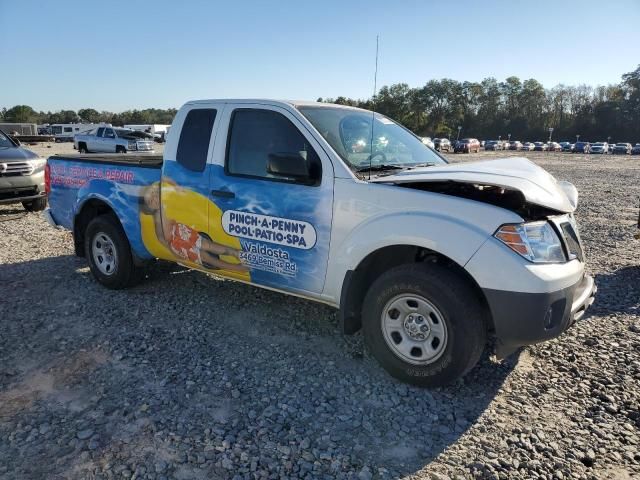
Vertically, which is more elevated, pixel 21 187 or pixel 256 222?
pixel 256 222

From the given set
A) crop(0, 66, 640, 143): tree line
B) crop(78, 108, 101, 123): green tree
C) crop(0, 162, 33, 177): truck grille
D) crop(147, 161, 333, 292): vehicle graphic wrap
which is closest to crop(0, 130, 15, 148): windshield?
crop(0, 162, 33, 177): truck grille

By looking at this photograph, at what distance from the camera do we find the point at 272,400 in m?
3.28

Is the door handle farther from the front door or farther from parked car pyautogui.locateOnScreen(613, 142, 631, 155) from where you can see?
parked car pyautogui.locateOnScreen(613, 142, 631, 155)

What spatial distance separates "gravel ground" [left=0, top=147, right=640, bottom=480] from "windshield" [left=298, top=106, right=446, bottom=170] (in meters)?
1.61

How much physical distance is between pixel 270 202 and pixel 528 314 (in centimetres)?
207

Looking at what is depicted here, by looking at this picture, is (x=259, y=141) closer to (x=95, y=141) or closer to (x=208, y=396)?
(x=208, y=396)

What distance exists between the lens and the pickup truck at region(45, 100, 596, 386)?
3.08 metres

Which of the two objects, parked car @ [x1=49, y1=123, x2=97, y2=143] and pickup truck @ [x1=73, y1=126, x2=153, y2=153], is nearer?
pickup truck @ [x1=73, y1=126, x2=153, y2=153]

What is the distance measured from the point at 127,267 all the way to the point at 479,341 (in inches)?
147

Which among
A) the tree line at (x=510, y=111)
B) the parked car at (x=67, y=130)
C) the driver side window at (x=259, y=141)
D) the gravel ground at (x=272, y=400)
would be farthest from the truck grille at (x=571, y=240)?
the tree line at (x=510, y=111)

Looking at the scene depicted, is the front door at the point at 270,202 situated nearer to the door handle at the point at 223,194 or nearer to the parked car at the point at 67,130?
the door handle at the point at 223,194

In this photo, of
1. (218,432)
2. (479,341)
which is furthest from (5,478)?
(479,341)

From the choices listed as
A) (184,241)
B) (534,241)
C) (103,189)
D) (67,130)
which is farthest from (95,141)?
(67,130)

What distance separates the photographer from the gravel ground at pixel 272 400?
8.79ft
